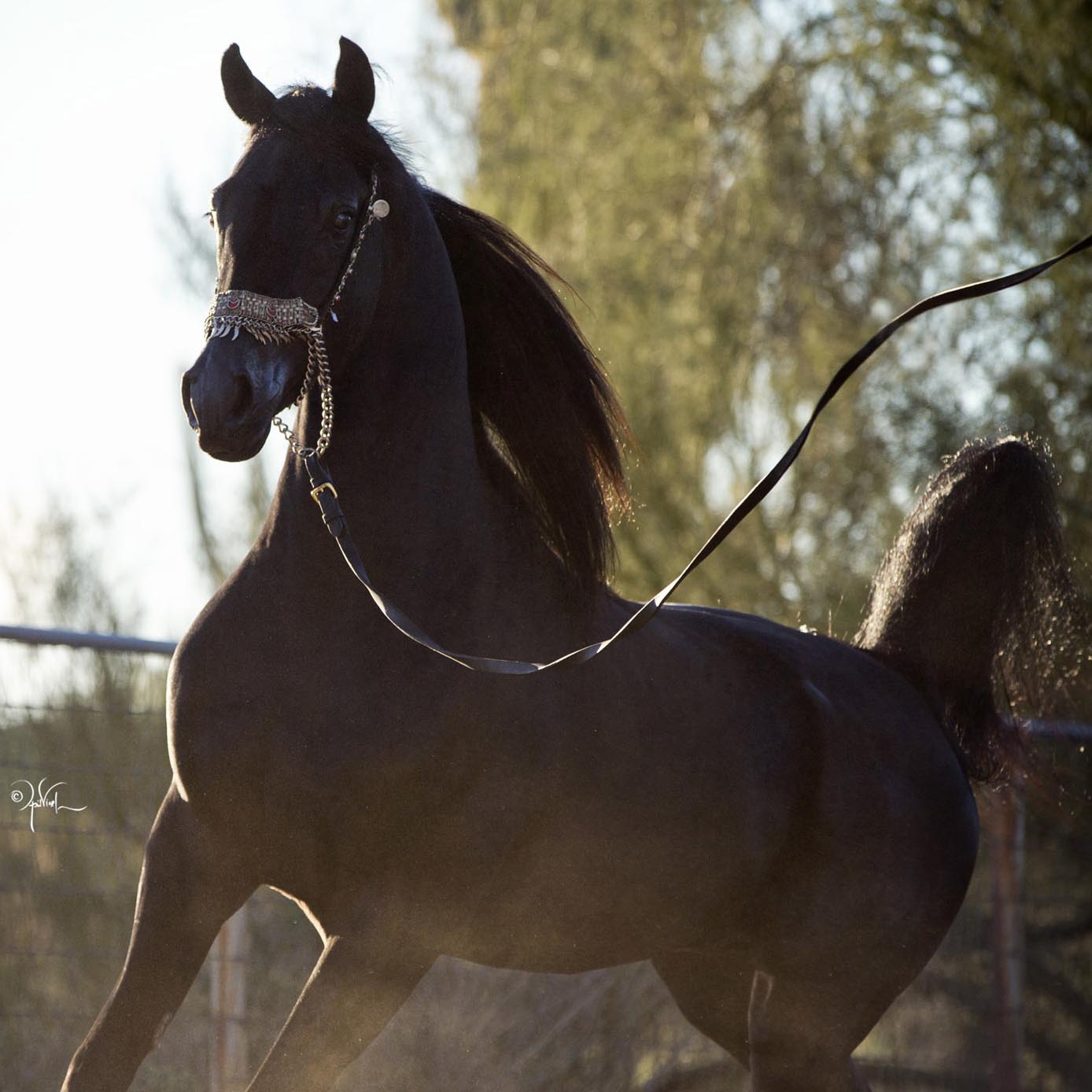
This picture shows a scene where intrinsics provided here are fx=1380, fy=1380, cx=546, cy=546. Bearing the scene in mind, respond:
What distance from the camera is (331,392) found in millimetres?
2355

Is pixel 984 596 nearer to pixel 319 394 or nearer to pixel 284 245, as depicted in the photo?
pixel 319 394

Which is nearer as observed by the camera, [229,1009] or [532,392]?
[532,392]

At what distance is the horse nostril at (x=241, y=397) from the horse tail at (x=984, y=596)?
6.35 feet

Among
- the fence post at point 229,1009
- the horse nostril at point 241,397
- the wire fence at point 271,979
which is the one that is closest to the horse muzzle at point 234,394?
the horse nostril at point 241,397

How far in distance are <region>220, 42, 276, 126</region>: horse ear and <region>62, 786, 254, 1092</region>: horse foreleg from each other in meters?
1.20

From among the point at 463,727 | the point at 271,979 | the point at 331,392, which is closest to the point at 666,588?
the point at 463,727

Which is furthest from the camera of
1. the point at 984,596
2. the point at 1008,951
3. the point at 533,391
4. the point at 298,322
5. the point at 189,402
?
the point at 1008,951

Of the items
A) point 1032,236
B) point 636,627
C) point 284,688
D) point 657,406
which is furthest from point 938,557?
point 657,406

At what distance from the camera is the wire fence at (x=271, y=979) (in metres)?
3.75

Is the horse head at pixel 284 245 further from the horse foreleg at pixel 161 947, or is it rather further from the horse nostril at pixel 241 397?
the horse foreleg at pixel 161 947

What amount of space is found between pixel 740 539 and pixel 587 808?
7201 mm

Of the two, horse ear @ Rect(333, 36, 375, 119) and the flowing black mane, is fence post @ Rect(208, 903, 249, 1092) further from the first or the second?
horse ear @ Rect(333, 36, 375, 119)

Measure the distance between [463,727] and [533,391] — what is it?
27.9 inches

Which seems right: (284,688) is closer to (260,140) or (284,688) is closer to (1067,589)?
(260,140)
